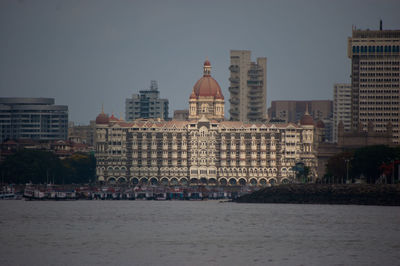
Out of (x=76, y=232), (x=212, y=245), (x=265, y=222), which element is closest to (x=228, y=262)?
(x=212, y=245)

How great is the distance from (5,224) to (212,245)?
135 ft

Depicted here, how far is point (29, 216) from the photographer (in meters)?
190

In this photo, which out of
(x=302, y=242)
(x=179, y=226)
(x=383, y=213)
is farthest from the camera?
(x=383, y=213)

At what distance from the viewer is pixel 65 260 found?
12781 centimetres

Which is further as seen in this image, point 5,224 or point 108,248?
point 5,224

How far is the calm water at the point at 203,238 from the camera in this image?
13025cm

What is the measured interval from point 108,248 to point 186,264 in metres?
17.0

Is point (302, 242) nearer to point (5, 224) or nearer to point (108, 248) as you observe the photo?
point (108, 248)

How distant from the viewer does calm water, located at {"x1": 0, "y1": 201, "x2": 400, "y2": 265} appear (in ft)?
427

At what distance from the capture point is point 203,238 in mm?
152750

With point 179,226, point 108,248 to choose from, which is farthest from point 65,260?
point 179,226

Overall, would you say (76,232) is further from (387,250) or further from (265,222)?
(387,250)

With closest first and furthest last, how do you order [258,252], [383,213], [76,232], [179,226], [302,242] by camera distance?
[258,252] < [302,242] < [76,232] < [179,226] < [383,213]

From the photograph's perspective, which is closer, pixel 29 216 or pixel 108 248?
pixel 108 248
